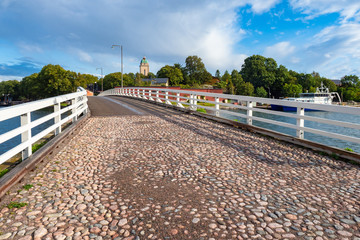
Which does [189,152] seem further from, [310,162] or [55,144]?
[55,144]

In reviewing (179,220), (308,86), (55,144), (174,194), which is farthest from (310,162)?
(308,86)

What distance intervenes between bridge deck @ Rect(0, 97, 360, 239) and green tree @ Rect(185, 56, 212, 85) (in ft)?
370

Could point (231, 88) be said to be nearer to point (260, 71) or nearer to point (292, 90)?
point (260, 71)

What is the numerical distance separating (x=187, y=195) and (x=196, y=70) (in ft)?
389

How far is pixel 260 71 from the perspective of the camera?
373 feet

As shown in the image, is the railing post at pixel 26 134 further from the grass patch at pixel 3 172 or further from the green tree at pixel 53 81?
the green tree at pixel 53 81

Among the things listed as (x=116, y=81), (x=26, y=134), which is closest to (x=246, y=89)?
(x=116, y=81)

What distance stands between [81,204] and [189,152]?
306 centimetres

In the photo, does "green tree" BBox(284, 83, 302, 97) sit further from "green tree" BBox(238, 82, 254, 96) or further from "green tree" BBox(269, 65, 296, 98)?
"green tree" BBox(238, 82, 254, 96)

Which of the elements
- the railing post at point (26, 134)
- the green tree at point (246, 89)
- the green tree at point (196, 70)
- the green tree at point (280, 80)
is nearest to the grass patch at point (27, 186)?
the railing post at point (26, 134)

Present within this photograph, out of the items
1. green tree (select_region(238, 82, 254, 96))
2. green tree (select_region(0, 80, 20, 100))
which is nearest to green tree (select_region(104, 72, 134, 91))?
green tree (select_region(238, 82, 254, 96))

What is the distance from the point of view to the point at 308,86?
116m

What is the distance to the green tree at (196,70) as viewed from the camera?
387ft

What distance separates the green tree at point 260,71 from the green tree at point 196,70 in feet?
64.2
